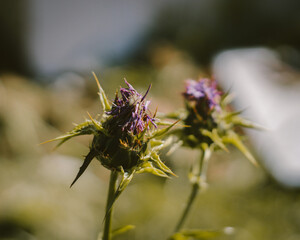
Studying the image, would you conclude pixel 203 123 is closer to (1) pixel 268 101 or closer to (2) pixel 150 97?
(2) pixel 150 97

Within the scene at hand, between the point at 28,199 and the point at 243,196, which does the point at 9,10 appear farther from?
the point at 243,196

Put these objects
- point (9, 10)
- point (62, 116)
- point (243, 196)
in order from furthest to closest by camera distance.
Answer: point (9, 10) → point (62, 116) → point (243, 196)

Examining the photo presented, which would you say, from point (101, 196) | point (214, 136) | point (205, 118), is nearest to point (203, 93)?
point (205, 118)

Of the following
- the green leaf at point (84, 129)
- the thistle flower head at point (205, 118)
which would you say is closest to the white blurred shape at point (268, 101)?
the thistle flower head at point (205, 118)

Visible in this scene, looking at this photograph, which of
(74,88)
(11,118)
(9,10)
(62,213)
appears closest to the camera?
(62,213)

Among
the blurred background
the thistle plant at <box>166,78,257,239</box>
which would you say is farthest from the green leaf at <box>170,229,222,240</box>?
the blurred background

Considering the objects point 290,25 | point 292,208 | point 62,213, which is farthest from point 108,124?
point 290,25

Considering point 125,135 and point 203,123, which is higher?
point 203,123
